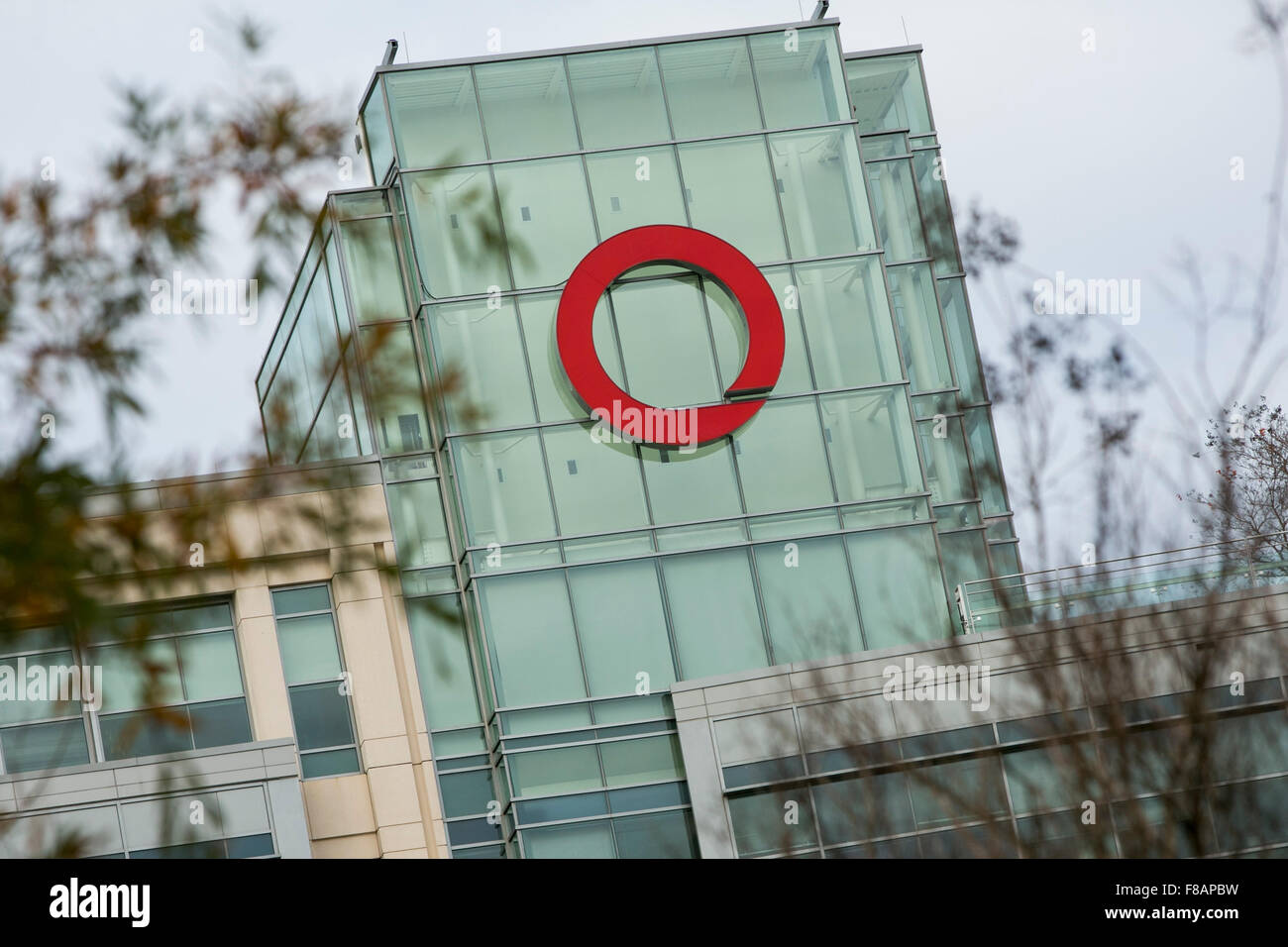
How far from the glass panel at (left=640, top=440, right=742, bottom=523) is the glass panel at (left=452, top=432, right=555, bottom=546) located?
136 cm

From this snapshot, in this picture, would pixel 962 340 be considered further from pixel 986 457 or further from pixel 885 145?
pixel 885 145

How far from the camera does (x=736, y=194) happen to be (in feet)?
70.1

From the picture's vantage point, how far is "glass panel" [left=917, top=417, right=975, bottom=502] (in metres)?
22.3

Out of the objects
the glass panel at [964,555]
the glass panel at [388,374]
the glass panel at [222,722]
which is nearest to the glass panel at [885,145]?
the glass panel at [964,555]

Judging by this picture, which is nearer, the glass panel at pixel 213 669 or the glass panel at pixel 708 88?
the glass panel at pixel 213 669

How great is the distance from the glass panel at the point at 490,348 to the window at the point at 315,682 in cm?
328

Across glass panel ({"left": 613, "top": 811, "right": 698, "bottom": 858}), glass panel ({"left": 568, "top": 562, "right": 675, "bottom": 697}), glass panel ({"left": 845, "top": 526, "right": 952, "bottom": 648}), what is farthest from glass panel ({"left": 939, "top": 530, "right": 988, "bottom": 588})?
glass panel ({"left": 613, "top": 811, "right": 698, "bottom": 858})

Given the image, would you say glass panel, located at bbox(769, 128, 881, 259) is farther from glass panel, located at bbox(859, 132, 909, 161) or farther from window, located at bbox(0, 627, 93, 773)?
window, located at bbox(0, 627, 93, 773)

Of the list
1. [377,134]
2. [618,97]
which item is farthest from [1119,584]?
[377,134]

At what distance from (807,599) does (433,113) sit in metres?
8.00

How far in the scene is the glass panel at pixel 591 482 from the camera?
20.2m

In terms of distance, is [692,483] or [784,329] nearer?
[692,483]

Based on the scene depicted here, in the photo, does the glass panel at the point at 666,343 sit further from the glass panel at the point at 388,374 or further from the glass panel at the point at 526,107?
the glass panel at the point at 388,374
